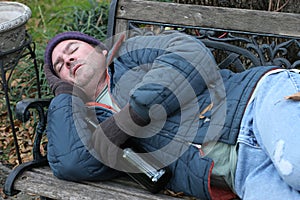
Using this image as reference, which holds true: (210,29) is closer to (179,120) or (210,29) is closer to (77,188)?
(179,120)

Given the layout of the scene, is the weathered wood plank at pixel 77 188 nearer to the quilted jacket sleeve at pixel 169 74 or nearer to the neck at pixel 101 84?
the quilted jacket sleeve at pixel 169 74

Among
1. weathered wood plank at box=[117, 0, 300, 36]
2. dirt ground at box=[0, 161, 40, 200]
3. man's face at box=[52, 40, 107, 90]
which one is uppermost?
weathered wood plank at box=[117, 0, 300, 36]

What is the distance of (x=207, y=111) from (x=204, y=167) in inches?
11.7

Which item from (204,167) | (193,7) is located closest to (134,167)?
(204,167)

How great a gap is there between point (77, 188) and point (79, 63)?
0.70 metres

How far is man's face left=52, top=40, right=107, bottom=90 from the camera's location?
3.10 metres

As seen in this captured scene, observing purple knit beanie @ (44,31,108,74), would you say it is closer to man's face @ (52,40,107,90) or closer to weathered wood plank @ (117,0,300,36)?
man's face @ (52,40,107,90)

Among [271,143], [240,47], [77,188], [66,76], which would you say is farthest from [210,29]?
[77,188]

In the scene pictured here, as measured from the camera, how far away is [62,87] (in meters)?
3.15

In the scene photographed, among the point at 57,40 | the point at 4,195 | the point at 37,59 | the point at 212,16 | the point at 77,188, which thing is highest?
the point at 212,16

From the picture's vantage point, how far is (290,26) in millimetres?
3199

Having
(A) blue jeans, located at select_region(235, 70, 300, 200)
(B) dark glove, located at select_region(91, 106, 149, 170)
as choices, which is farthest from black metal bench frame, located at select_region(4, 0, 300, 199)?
(A) blue jeans, located at select_region(235, 70, 300, 200)

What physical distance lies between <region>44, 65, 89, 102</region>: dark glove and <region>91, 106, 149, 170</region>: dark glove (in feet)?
1.14

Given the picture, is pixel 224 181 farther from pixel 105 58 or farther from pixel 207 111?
pixel 105 58
